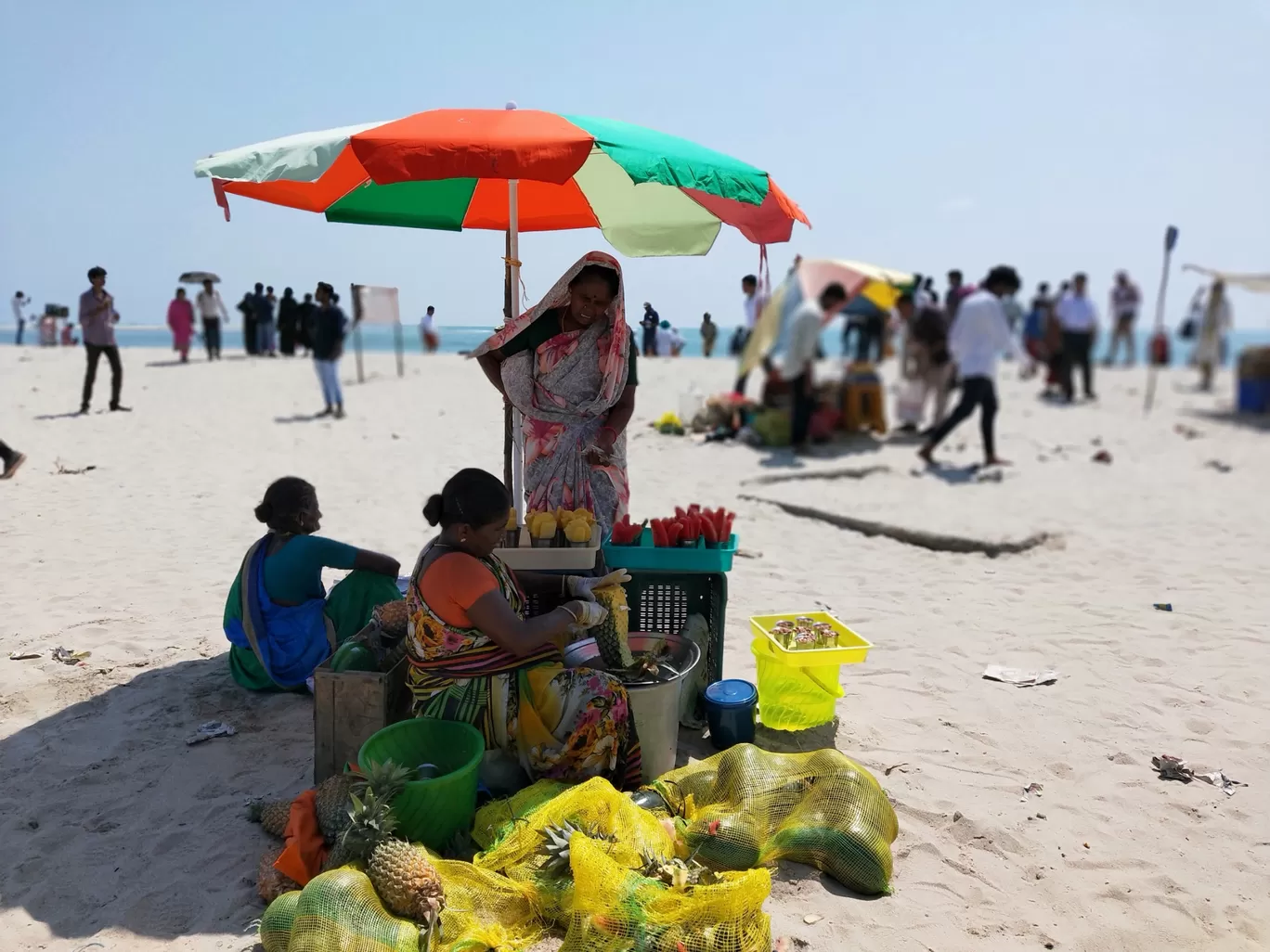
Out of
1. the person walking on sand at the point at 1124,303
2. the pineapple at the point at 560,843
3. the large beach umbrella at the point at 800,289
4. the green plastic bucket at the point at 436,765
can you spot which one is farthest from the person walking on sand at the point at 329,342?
the person walking on sand at the point at 1124,303

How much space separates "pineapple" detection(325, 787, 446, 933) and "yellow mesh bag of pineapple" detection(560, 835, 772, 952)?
0.40 m

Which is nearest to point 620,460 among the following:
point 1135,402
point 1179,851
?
point 1179,851

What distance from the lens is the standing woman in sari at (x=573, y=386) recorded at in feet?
12.7

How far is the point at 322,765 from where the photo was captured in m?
3.13

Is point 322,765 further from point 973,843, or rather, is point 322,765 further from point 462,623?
point 973,843

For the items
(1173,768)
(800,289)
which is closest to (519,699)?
(1173,768)

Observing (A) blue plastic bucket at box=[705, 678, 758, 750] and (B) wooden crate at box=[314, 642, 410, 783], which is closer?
(B) wooden crate at box=[314, 642, 410, 783]

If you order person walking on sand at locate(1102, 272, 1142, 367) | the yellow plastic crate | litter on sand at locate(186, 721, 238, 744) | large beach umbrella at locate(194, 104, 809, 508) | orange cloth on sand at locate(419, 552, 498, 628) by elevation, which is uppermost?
person walking on sand at locate(1102, 272, 1142, 367)

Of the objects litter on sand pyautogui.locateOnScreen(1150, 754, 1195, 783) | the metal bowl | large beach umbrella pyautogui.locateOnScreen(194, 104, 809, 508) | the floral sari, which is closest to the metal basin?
the metal bowl

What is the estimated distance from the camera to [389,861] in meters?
2.43

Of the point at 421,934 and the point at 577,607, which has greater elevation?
the point at 577,607

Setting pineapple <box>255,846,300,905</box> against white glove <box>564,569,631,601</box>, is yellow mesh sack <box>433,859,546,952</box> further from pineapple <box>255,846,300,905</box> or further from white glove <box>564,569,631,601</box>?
white glove <box>564,569,631,601</box>

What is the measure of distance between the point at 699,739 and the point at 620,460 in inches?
51.3

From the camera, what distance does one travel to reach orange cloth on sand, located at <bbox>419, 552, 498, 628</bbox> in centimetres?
282
